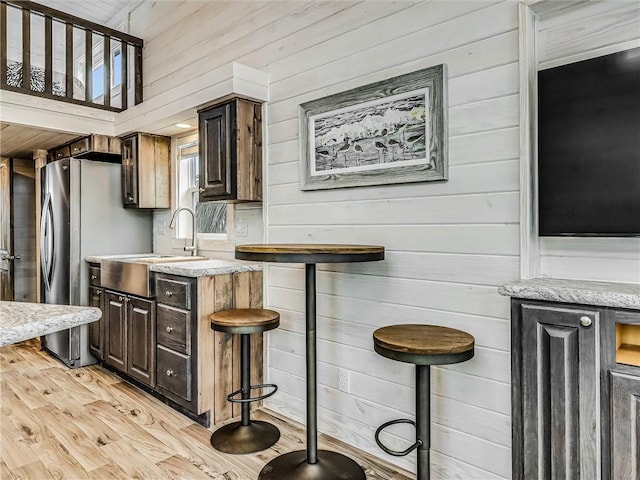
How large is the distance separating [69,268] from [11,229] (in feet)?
6.01

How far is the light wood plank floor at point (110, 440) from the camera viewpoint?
220 cm

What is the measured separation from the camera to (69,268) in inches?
151

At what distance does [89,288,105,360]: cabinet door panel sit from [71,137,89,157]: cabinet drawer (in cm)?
130

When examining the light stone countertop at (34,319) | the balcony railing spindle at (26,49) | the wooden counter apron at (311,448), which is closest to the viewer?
the light stone countertop at (34,319)

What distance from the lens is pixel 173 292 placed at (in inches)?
111

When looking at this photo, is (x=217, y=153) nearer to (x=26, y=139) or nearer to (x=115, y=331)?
(x=115, y=331)

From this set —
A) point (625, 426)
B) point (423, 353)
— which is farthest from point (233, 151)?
point (625, 426)

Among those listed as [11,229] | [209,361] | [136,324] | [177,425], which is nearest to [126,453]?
[177,425]

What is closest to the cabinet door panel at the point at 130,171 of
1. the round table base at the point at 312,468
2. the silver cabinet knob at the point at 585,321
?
the round table base at the point at 312,468

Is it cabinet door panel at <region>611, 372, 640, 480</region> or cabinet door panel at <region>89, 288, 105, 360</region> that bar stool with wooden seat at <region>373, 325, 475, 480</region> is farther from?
cabinet door panel at <region>89, 288, 105, 360</region>

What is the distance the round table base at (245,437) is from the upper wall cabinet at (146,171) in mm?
2272

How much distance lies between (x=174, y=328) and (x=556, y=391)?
2.23 metres

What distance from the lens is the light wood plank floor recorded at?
2.20 meters

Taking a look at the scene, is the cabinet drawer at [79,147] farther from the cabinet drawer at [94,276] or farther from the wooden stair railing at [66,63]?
the cabinet drawer at [94,276]
